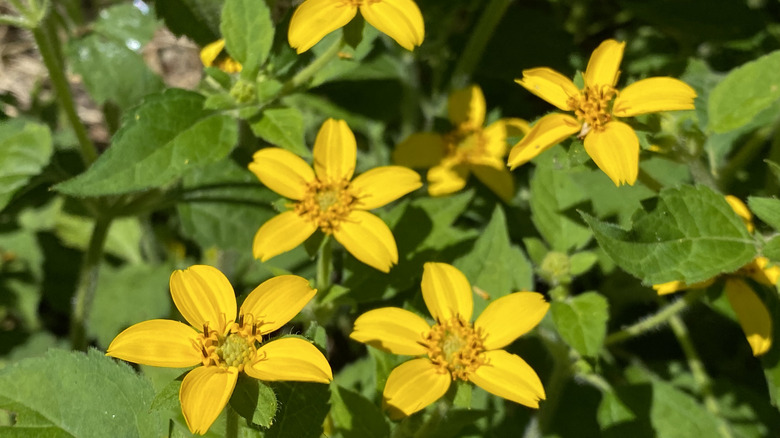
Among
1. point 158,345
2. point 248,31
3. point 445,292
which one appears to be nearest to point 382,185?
point 445,292

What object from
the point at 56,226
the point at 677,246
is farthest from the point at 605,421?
the point at 56,226

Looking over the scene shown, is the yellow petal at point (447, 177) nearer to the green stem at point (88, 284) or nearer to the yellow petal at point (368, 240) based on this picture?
the yellow petal at point (368, 240)

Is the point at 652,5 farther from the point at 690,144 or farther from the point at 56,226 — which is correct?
the point at 56,226

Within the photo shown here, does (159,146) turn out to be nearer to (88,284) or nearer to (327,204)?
(327,204)

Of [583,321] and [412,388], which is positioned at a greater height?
[583,321]

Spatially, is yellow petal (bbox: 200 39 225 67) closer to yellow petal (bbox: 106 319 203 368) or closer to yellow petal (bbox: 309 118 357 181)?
yellow petal (bbox: 309 118 357 181)

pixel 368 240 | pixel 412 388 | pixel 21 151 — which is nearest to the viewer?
pixel 412 388
